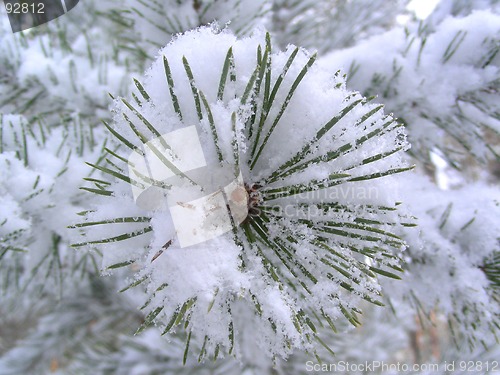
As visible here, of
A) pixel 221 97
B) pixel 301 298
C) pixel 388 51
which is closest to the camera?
pixel 221 97

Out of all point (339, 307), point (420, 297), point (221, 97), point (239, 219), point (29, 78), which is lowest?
point (420, 297)

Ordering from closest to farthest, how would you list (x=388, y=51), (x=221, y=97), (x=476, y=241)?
(x=221, y=97) → (x=476, y=241) → (x=388, y=51)

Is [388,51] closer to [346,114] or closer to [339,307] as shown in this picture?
[346,114]

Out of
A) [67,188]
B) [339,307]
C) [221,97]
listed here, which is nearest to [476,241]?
[339,307]

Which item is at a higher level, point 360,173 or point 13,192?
point 13,192
